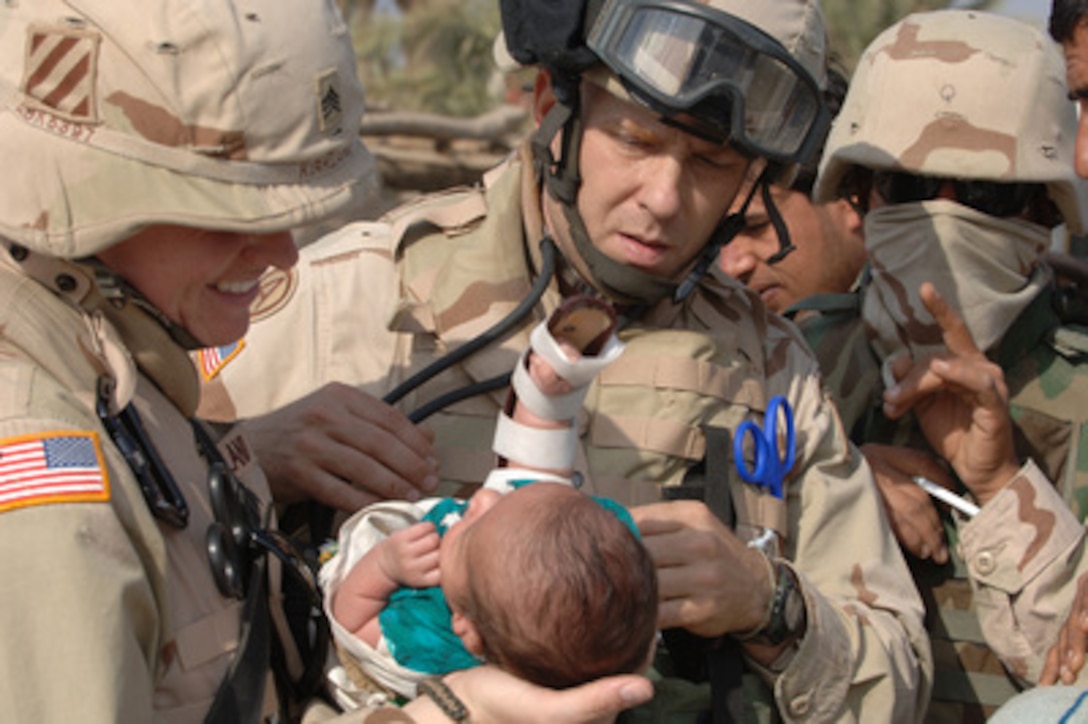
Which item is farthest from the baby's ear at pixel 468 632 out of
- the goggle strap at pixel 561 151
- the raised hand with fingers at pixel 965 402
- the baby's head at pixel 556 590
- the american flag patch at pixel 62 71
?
the raised hand with fingers at pixel 965 402

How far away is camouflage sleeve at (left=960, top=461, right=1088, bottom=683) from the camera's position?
3.49m

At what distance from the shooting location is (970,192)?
13.0ft

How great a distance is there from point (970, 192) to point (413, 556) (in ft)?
7.47

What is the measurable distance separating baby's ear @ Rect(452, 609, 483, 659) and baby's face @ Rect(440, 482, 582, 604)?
0.03m

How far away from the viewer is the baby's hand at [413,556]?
8.02ft

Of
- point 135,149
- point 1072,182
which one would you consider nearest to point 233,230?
point 135,149

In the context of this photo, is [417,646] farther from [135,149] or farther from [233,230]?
[135,149]

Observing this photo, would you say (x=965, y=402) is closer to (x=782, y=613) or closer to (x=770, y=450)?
(x=770, y=450)

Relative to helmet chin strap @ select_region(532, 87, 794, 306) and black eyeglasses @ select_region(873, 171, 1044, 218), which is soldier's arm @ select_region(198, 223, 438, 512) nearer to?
helmet chin strap @ select_region(532, 87, 794, 306)

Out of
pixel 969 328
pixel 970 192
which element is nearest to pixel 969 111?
pixel 970 192

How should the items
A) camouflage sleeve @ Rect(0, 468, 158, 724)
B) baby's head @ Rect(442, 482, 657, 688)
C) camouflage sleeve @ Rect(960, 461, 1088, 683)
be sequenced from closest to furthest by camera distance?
camouflage sleeve @ Rect(0, 468, 158, 724), baby's head @ Rect(442, 482, 657, 688), camouflage sleeve @ Rect(960, 461, 1088, 683)

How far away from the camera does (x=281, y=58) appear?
226 cm

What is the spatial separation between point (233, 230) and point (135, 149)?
20 centimetres

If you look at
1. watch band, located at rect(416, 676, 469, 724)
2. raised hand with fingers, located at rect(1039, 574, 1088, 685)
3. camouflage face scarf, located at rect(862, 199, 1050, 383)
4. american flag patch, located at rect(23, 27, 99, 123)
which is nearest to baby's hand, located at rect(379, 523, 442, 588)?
watch band, located at rect(416, 676, 469, 724)
